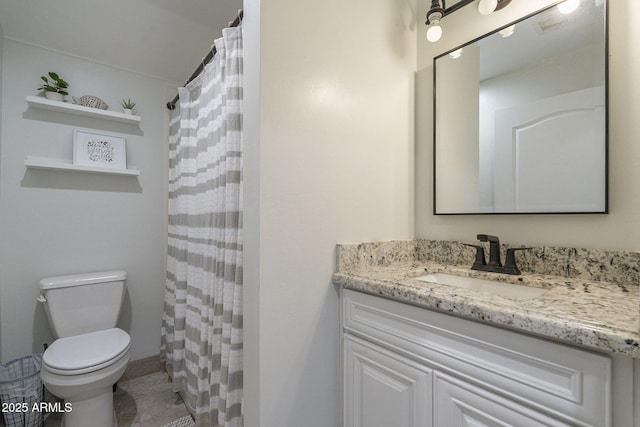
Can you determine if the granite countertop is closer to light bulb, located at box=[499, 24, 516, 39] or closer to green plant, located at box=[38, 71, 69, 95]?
light bulb, located at box=[499, 24, 516, 39]

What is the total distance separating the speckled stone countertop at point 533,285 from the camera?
537mm

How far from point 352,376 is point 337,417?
0.23m

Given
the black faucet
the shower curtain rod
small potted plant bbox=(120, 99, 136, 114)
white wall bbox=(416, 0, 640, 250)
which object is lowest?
the black faucet

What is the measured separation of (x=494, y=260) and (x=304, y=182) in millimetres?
804

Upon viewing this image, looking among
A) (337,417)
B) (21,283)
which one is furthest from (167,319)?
(337,417)

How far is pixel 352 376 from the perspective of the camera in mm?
1011

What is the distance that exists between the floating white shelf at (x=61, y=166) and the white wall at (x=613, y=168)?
2.21 m

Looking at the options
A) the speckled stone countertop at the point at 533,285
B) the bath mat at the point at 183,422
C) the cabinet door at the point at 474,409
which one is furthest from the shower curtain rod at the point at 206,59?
the bath mat at the point at 183,422

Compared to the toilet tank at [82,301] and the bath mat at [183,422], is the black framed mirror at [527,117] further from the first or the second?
the toilet tank at [82,301]

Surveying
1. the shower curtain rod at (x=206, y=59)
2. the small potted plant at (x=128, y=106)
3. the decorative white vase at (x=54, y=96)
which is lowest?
the decorative white vase at (x=54, y=96)

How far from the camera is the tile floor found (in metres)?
1.57

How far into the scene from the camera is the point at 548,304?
66 centimetres

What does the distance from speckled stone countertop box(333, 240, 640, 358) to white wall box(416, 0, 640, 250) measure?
0.06m

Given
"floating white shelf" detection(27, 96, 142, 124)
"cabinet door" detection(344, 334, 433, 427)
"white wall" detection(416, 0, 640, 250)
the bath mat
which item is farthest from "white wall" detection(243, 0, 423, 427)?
"floating white shelf" detection(27, 96, 142, 124)
